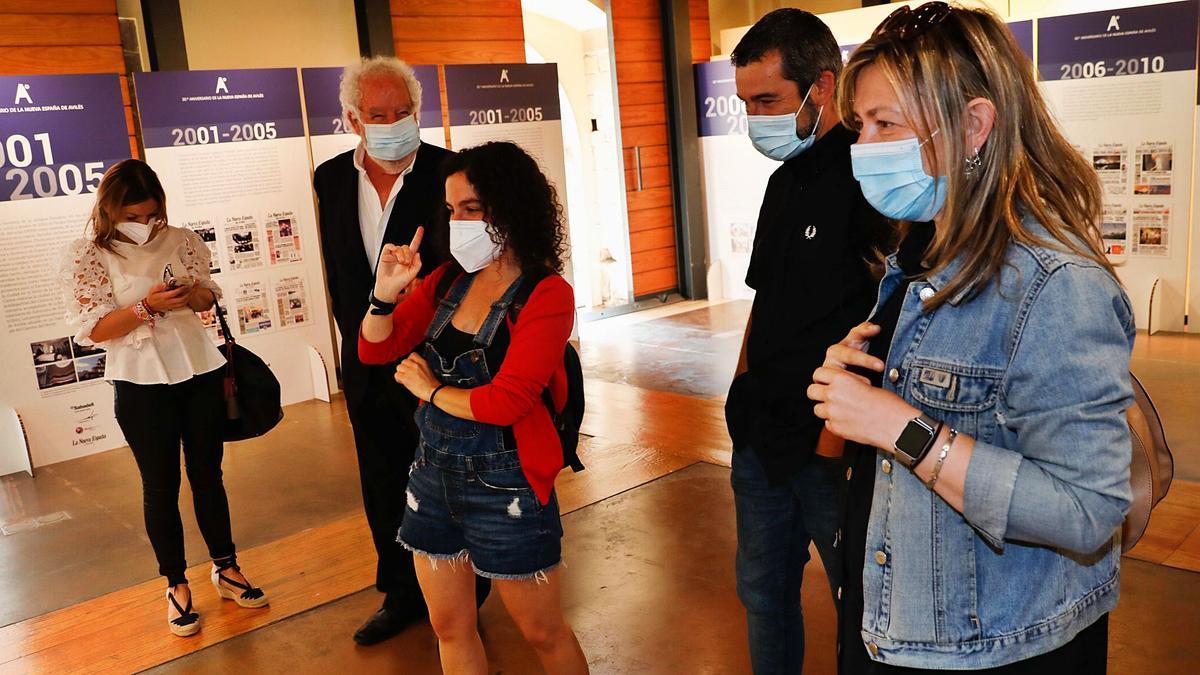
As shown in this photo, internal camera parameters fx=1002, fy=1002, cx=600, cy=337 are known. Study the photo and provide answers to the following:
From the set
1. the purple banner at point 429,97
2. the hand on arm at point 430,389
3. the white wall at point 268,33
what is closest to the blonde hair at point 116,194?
Answer: the hand on arm at point 430,389

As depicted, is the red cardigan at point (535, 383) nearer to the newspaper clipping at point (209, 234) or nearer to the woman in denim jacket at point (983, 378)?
the woman in denim jacket at point (983, 378)

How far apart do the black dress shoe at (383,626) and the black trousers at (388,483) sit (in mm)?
21

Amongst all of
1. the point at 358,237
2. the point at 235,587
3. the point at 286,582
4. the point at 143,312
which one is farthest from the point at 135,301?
the point at 286,582

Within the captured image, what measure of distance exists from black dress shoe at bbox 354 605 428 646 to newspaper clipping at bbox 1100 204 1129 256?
226 inches

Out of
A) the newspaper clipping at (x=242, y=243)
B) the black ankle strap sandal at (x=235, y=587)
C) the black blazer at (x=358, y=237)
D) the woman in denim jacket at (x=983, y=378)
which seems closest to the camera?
the woman in denim jacket at (x=983, y=378)

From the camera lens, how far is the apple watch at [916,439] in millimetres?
1228

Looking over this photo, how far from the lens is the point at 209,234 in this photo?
616 cm

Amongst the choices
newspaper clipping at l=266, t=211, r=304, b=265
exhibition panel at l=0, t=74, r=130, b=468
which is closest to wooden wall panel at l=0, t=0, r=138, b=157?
exhibition panel at l=0, t=74, r=130, b=468

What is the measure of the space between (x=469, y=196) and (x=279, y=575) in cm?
232

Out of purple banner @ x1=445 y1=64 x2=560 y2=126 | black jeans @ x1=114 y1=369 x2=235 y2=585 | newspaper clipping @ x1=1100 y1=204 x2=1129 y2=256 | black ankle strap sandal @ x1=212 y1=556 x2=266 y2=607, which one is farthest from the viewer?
purple banner @ x1=445 y1=64 x2=560 y2=126

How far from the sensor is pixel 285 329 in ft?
21.6

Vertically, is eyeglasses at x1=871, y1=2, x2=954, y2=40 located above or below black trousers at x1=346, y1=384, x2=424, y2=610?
above

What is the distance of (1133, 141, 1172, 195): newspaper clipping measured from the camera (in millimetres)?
6738

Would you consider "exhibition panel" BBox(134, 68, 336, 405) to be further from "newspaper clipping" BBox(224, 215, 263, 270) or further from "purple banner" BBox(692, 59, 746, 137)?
"purple banner" BBox(692, 59, 746, 137)
